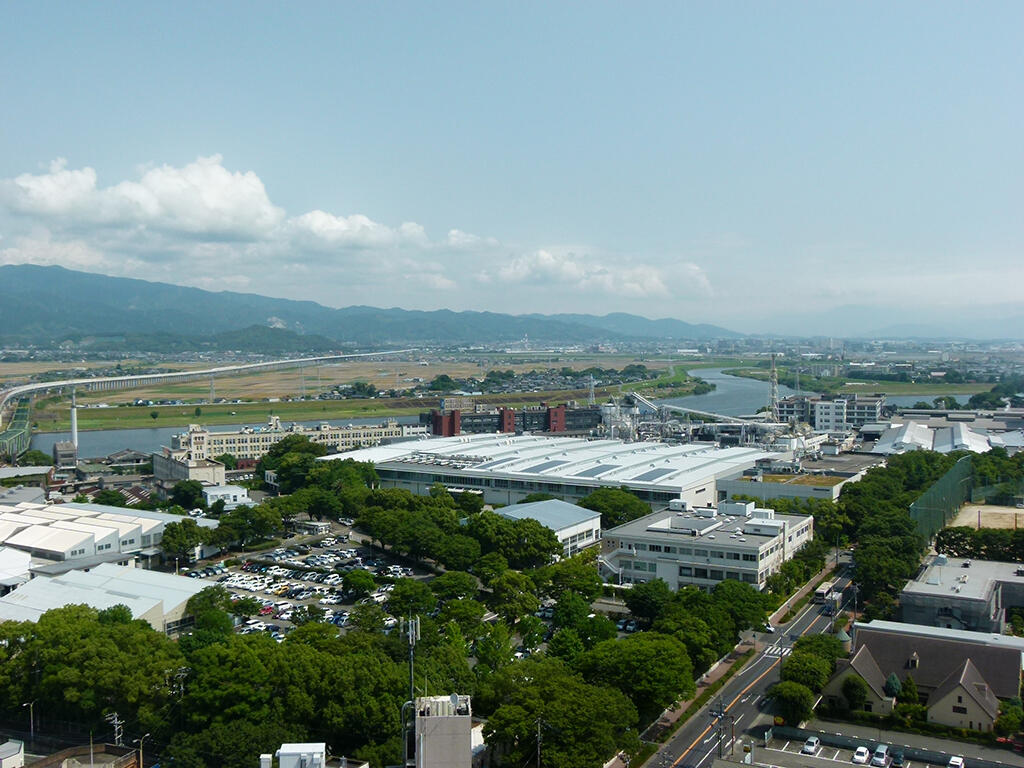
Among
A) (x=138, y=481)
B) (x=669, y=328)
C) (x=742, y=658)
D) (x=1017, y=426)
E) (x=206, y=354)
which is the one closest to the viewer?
(x=742, y=658)

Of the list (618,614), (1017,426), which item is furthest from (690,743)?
(1017,426)

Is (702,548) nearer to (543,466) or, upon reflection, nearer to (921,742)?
(921,742)

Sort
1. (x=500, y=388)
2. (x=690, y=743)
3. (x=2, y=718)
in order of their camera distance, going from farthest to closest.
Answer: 1. (x=500, y=388)
2. (x=2, y=718)
3. (x=690, y=743)

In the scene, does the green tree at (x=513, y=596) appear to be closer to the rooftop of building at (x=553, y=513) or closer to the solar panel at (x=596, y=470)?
the rooftop of building at (x=553, y=513)

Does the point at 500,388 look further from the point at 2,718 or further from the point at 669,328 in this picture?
the point at 669,328

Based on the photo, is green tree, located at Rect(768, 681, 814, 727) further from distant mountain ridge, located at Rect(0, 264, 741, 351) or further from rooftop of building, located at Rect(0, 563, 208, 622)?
distant mountain ridge, located at Rect(0, 264, 741, 351)

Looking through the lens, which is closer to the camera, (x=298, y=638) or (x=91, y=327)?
(x=298, y=638)

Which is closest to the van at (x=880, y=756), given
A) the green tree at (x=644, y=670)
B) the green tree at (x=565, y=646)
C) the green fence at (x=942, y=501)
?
the green tree at (x=644, y=670)

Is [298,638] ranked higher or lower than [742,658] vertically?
higher
